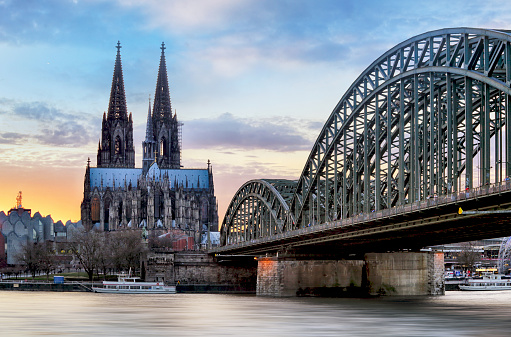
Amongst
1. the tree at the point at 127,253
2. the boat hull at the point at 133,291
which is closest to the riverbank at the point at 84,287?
the boat hull at the point at 133,291

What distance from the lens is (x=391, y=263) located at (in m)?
101

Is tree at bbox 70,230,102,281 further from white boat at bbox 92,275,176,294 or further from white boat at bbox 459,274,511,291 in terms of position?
white boat at bbox 459,274,511,291

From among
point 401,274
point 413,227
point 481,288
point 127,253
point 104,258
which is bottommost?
point 481,288

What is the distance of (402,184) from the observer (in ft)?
240

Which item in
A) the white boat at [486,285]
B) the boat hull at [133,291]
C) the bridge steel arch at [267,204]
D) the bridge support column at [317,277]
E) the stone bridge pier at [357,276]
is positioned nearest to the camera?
the bridge support column at [317,277]

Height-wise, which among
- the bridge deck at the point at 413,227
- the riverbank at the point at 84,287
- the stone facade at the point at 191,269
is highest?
the bridge deck at the point at 413,227

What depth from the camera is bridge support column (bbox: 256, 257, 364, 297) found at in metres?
99.1

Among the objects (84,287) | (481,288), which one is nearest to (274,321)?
(84,287)

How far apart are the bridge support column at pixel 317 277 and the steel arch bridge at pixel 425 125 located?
18.0 feet

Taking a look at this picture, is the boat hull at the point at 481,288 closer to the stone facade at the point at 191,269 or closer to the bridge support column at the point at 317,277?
the stone facade at the point at 191,269

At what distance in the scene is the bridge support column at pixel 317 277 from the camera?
9906cm

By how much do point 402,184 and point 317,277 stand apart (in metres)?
28.8

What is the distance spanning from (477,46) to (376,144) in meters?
22.3

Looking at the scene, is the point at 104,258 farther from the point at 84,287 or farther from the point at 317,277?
the point at 317,277
